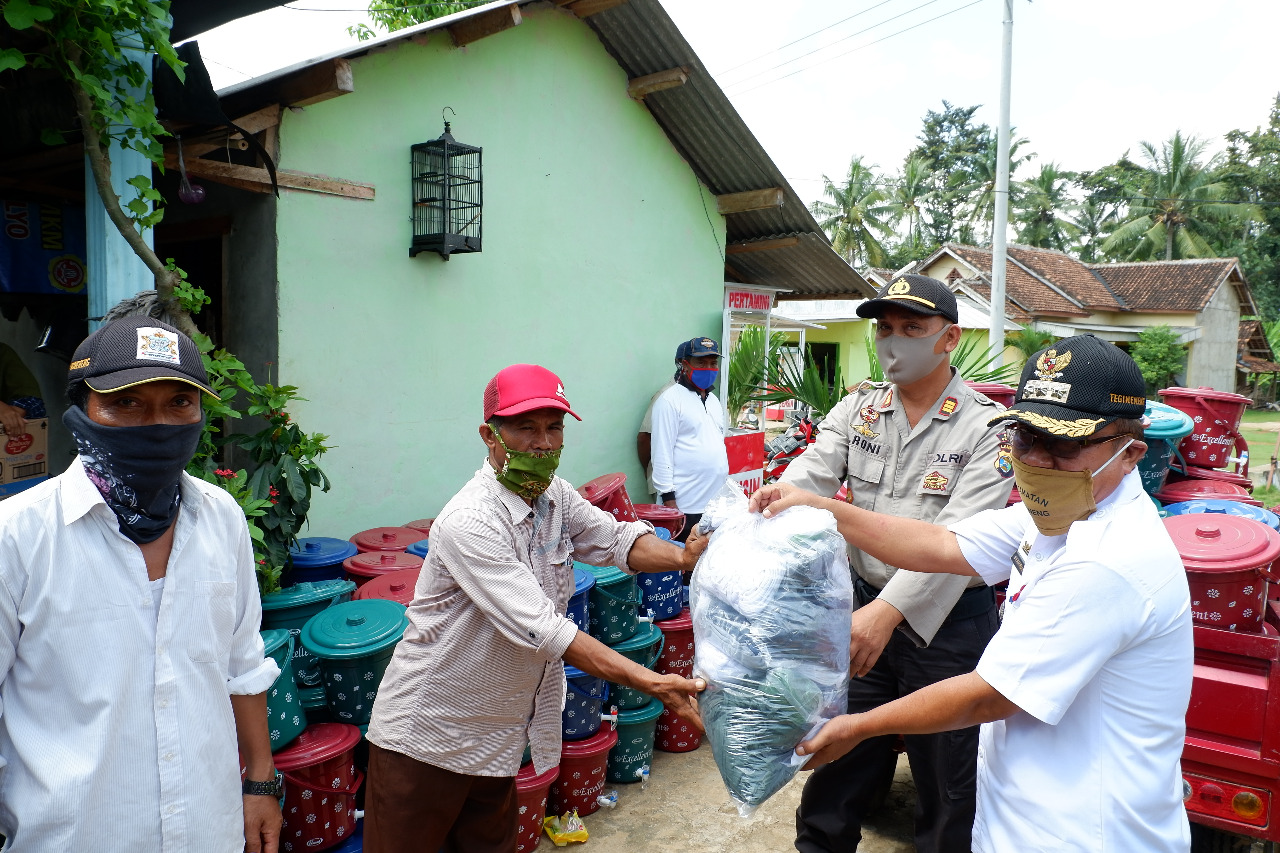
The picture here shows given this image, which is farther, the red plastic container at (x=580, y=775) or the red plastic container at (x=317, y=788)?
the red plastic container at (x=580, y=775)

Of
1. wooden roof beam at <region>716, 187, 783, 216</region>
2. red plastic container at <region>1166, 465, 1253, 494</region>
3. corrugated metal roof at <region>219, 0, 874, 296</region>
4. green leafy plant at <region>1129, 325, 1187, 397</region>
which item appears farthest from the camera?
green leafy plant at <region>1129, 325, 1187, 397</region>

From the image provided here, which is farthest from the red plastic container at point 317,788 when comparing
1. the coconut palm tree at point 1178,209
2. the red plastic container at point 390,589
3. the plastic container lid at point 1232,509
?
the coconut palm tree at point 1178,209

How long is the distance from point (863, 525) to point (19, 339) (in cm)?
696

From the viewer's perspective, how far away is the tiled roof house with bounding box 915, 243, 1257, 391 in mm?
25872

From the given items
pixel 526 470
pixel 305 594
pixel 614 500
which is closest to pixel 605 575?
pixel 614 500

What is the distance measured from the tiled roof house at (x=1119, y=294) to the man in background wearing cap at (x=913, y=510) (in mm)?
22621

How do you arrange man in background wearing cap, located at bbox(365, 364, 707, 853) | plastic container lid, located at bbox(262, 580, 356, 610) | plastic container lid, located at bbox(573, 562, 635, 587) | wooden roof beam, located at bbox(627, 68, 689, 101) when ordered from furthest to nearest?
1. wooden roof beam, located at bbox(627, 68, 689, 101)
2. plastic container lid, located at bbox(573, 562, 635, 587)
3. plastic container lid, located at bbox(262, 580, 356, 610)
4. man in background wearing cap, located at bbox(365, 364, 707, 853)

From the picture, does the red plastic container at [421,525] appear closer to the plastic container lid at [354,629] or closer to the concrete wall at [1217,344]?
the plastic container lid at [354,629]

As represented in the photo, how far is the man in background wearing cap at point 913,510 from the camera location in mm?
2771

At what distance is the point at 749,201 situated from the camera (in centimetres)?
733

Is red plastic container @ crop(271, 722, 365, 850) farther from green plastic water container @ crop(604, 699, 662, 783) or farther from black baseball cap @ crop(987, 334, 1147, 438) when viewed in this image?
black baseball cap @ crop(987, 334, 1147, 438)

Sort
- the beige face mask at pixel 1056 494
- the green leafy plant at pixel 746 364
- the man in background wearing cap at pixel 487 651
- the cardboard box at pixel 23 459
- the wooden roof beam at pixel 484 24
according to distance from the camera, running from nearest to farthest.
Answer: the beige face mask at pixel 1056 494 < the man in background wearing cap at pixel 487 651 < the cardboard box at pixel 23 459 < the wooden roof beam at pixel 484 24 < the green leafy plant at pixel 746 364

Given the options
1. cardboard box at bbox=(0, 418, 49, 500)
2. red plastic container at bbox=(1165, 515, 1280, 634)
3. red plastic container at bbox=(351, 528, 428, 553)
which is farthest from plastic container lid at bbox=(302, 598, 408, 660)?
red plastic container at bbox=(1165, 515, 1280, 634)

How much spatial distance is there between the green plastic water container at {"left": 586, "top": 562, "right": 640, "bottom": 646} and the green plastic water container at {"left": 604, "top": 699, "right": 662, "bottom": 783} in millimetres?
408
